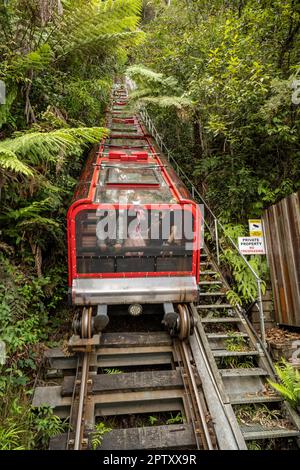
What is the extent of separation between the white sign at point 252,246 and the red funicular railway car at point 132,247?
1979 millimetres

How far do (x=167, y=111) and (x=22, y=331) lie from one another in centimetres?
853

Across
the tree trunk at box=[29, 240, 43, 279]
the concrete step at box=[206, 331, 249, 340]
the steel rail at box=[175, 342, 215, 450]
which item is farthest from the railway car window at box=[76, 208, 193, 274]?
the steel rail at box=[175, 342, 215, 450]

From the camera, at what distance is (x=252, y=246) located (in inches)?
250

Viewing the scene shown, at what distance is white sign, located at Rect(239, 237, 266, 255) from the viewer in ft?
20.7

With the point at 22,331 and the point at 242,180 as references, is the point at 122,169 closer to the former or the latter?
the point at 242,180

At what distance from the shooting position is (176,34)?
34.8 ft

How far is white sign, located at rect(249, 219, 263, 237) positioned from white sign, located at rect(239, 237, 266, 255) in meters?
0.11

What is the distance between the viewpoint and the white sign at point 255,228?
21.2ft

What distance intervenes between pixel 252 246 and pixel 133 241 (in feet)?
9.54

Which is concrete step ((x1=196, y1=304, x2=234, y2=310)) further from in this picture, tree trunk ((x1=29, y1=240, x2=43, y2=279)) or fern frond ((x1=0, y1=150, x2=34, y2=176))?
fern frond ((x1=0, y1=150, x2=34, y2=176))

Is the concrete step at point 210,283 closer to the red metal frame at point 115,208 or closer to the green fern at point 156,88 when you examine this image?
the red metal frame at point 115,208
